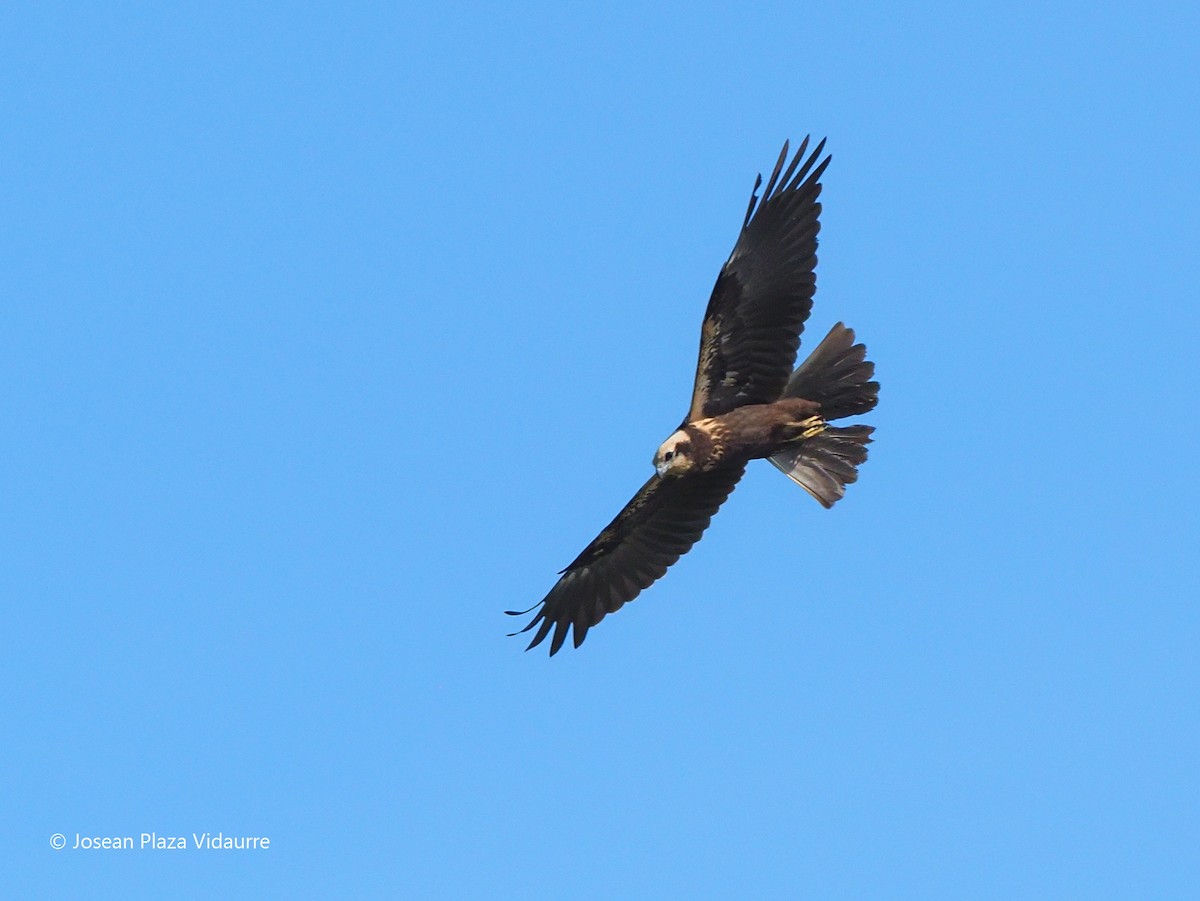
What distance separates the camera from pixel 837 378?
1431 cm

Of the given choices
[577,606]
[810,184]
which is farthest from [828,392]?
[577,606]

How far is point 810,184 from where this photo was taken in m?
14.3

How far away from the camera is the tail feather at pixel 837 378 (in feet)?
46.9

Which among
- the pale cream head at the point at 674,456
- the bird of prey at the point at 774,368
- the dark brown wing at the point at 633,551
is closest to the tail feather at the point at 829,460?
the bird of prey at the point at 774,368

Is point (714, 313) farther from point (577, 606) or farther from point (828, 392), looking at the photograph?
point (577, 606)

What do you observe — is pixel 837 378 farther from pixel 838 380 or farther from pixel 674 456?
pixel 674 456

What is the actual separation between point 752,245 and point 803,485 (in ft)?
7.12

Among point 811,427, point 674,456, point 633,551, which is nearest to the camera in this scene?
point 674,456

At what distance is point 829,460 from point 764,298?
1611 millimetres

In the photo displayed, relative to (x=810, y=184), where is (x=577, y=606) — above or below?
below

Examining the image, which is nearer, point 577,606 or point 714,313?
point 714,313

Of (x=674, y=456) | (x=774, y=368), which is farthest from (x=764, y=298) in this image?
(x=674, y=456)

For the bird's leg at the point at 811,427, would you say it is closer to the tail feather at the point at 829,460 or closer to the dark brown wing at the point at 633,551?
the tail feather at the point at 829,460

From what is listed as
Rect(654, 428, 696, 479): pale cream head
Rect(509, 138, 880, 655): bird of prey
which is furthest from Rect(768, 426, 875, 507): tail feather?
Rect(654, 428, 696, 479): pale cream head
